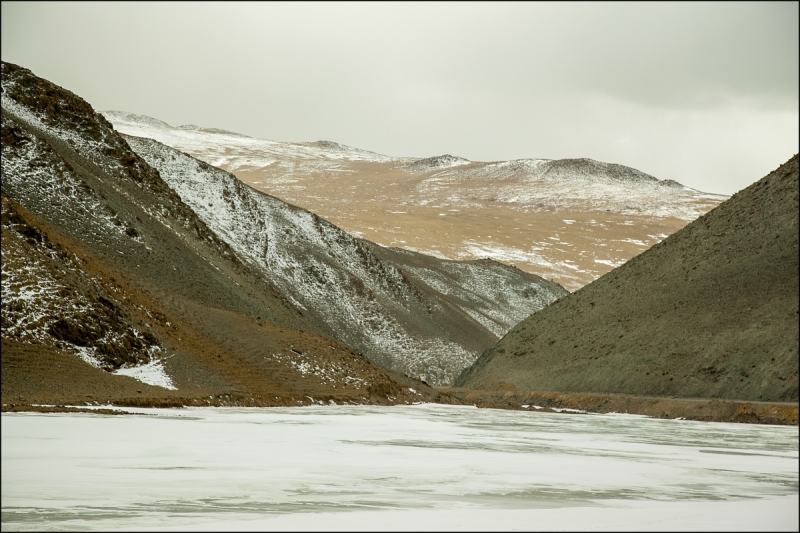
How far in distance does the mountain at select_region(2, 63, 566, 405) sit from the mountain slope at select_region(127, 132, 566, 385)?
0.62ft

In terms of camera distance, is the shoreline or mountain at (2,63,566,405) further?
mountain at (2,63,566,405)

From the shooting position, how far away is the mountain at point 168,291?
3469 centimetres

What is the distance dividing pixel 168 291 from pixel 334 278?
31422 mm

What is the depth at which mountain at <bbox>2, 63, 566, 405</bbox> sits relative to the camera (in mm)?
34688

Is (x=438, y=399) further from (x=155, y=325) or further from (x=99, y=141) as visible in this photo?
(x=99, y=141)

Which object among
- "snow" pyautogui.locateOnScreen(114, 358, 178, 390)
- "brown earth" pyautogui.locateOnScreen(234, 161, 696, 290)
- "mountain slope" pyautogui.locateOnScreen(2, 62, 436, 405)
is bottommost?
"snow" pyautogui.locateOnScreen(114, 358, 178, 390)

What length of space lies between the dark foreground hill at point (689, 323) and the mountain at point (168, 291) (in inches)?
306

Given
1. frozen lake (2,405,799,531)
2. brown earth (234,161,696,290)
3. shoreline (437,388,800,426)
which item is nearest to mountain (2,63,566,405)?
shoreline (437,388,800,426)

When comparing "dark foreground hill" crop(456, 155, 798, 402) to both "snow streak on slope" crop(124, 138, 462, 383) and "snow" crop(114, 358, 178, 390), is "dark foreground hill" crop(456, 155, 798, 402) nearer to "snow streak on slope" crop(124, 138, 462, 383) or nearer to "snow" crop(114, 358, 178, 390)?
"snow streak on slope" crop(124, 138, 462, 383)

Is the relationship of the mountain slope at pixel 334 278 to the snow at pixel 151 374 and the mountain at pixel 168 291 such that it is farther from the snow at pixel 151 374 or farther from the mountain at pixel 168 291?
the snow at pixel 151 374

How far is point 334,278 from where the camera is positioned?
3034 inches

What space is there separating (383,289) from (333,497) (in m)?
72.2

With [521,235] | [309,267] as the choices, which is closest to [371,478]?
[309,267]

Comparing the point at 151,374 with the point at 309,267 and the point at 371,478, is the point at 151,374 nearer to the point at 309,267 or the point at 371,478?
the point at 371,478
